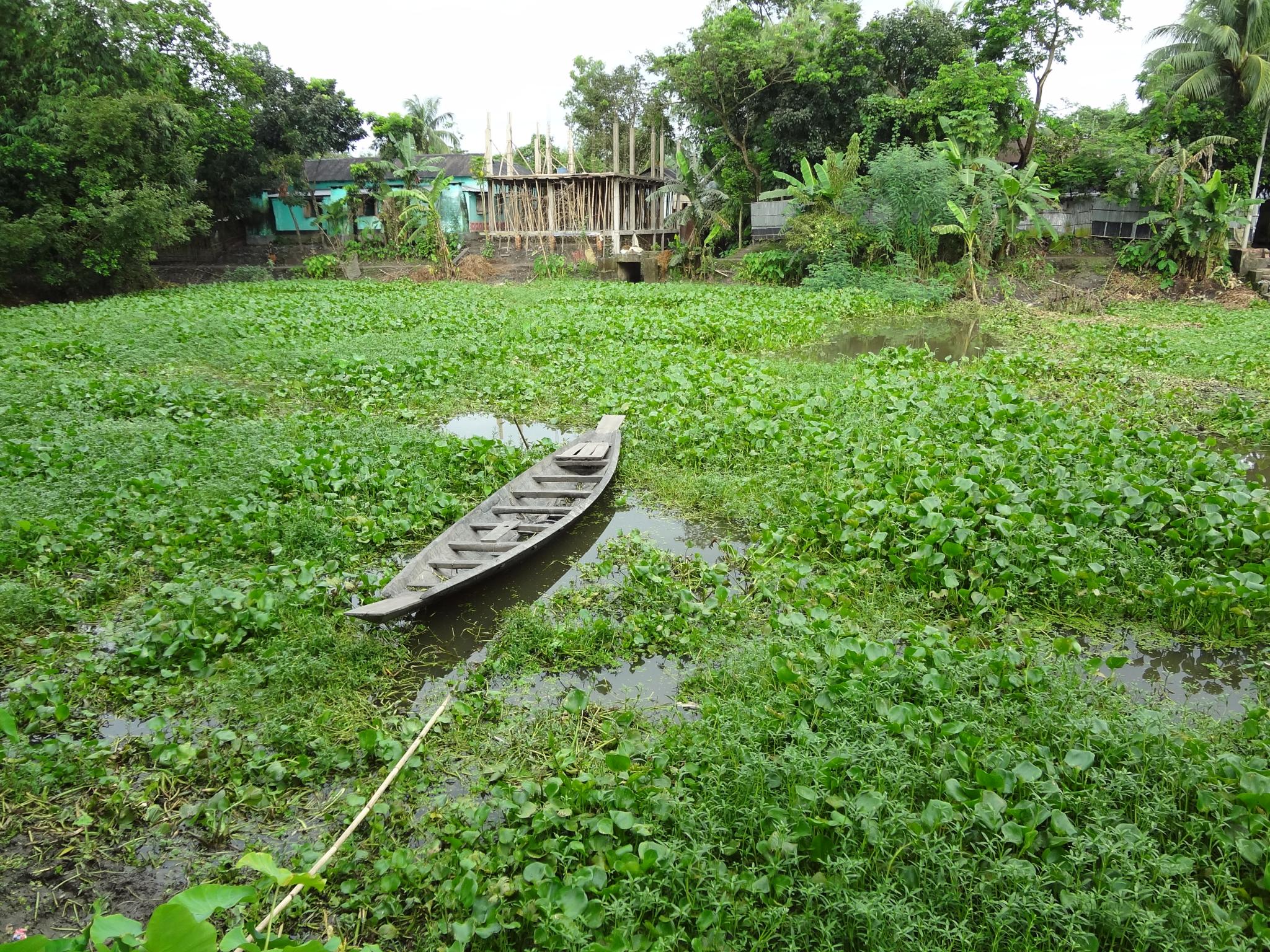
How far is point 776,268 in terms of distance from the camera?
1752 centimetres

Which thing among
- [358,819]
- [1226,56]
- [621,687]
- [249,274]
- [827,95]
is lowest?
[621,687]

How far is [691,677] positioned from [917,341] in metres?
9.76

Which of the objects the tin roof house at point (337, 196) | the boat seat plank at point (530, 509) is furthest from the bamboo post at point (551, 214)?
the boat seat plank at point (530, 509)

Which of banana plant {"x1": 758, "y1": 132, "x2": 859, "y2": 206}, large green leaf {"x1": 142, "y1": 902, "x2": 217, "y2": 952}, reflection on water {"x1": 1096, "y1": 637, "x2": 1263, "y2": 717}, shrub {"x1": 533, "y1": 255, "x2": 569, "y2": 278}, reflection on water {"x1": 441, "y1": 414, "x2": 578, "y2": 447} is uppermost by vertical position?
banana plant {"x1": 758, "y1": 132, "x2": 859, "y2": 206}

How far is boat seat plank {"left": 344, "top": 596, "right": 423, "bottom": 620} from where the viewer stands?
377 cm

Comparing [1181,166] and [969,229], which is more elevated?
[1181,166]

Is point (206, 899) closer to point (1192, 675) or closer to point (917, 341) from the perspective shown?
point (1192, 675)

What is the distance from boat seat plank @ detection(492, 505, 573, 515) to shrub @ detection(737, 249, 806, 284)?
13592 millimetres

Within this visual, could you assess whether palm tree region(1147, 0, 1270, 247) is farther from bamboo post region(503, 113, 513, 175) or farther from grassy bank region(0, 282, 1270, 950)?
bamboo post region(503, 113, 513, 175)

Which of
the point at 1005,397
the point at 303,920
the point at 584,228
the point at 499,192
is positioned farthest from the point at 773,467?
the point at 499,192

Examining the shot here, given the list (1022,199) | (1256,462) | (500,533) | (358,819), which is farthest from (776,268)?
(358,819)

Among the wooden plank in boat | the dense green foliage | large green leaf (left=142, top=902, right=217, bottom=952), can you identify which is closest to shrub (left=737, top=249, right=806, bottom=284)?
the wooden plank in boat

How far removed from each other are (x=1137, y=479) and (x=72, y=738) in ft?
19.8

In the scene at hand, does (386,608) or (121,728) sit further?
(386,608)
